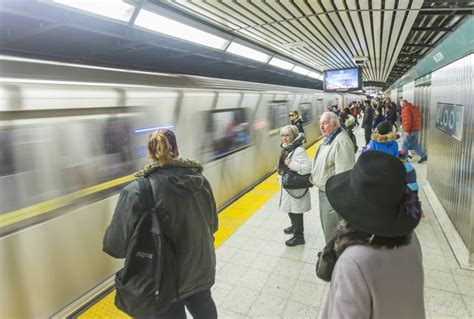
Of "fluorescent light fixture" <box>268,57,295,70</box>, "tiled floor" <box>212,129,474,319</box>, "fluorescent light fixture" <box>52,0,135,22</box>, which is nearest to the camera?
"tiled floor" <box>212,129,474,319</box>

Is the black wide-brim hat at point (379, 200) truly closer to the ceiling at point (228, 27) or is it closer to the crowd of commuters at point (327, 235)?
the crowd of commuters at point (327, 235)

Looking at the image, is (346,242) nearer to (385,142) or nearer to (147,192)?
(147,192)

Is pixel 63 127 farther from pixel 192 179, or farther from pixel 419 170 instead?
pixel 419 170

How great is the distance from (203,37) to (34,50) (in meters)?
2.45

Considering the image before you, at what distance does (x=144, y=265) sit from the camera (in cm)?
146

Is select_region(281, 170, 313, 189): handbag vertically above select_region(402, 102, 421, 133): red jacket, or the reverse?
select_region(402, 102, 421, 133): red jacket

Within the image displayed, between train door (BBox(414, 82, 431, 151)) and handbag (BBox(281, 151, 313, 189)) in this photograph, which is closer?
handbag (BBox(281, 151, 313, 189))

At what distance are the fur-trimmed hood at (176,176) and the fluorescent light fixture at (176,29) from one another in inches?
110

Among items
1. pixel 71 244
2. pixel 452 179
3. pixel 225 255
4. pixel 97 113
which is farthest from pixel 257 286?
pixel 452 179

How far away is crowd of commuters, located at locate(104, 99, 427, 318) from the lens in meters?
0.88

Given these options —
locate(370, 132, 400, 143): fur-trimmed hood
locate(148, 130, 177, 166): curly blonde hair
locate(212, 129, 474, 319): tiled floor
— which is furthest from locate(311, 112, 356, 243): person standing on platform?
locate(148, 130, 177, 166): curly blonde hair

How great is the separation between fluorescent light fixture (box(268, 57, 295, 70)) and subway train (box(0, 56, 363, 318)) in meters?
5.65

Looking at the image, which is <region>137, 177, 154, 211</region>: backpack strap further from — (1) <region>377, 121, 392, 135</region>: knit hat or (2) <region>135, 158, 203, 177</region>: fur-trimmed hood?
(1) <region>377, 121, 392, 135</region>: knit hat

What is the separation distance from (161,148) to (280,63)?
27.7 ft
